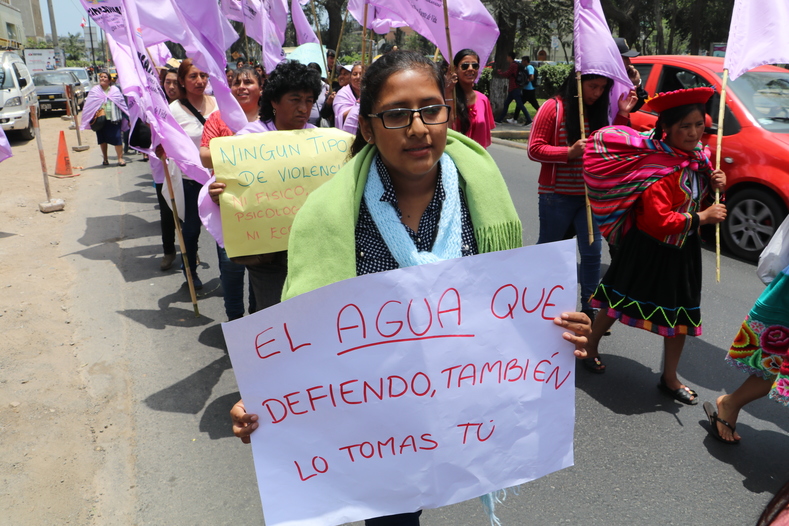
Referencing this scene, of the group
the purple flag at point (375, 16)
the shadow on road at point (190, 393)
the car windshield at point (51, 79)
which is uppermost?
the purple flag at point (375, 16)

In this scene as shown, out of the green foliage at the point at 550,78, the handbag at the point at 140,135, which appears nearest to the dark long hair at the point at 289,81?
the handbag at the point at 140,135

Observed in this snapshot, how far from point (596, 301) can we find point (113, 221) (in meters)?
6.82

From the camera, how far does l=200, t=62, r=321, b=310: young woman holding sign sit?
350 centimetres

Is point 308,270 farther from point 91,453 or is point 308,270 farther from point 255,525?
point 91,453

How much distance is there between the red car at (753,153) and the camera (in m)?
6.21

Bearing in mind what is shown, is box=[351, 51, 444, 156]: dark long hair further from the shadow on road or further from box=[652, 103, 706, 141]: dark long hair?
the shadow on road

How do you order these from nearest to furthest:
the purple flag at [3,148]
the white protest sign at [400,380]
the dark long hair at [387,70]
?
the white protest sign at [400,380], the dark long hair at [387,70], the purple flag at [3,148]

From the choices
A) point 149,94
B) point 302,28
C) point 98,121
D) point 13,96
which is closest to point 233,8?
point 302,28

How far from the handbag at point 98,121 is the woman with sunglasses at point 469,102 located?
9.06 m

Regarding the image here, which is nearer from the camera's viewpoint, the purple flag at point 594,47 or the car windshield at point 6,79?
the purple flag at point 594,47

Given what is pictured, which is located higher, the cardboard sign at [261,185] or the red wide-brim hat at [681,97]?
the red wide-brim hat at [681,97]

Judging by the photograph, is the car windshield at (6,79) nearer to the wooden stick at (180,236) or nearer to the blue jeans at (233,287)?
the wooden stick at (180,236)

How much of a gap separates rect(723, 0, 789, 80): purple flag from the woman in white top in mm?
3732

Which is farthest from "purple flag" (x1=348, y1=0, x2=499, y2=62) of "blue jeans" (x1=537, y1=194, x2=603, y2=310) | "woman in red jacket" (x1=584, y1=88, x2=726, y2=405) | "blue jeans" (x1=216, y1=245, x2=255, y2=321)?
"blue jeans" (x1=216, y1=245, x2=255, y2=321)
